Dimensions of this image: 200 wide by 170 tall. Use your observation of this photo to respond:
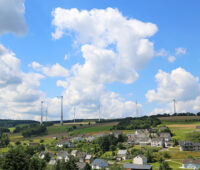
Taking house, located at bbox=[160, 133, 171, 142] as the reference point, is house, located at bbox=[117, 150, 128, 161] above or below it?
below

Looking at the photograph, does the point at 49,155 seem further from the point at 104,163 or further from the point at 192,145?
the point at 192,145

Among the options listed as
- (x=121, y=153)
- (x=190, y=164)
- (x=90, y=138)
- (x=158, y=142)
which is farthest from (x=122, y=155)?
(x=90, y=138)

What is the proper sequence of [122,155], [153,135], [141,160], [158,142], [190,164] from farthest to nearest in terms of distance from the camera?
[153,135] < [158,142] < [122,155] < [141,160] < [190,164]

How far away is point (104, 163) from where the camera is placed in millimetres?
97688

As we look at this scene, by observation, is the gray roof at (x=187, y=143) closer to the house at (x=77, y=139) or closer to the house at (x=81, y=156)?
the house at (x=81, y=156)

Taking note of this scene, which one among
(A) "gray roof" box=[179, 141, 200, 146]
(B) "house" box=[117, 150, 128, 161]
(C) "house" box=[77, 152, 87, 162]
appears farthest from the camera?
(A) "gray roof" box=[179, 141, 200, 146]

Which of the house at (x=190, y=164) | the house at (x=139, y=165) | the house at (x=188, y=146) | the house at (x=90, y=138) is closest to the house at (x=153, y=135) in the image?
the house at (x=188, y=146)

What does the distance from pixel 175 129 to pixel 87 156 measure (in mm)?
81284

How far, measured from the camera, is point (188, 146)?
394ft

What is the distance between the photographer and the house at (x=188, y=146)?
389ft

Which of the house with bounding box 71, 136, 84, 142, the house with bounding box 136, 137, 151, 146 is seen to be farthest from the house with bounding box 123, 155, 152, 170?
the house with bounding box 71, 136, 84, 142

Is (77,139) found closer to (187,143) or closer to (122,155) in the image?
(122,155)

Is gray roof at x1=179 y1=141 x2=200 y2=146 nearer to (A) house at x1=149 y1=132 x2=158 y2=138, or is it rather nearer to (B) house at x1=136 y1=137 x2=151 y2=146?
(B) house at x1=136 y1=137 x2=151 y2=146

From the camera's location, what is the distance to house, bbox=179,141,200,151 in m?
119
